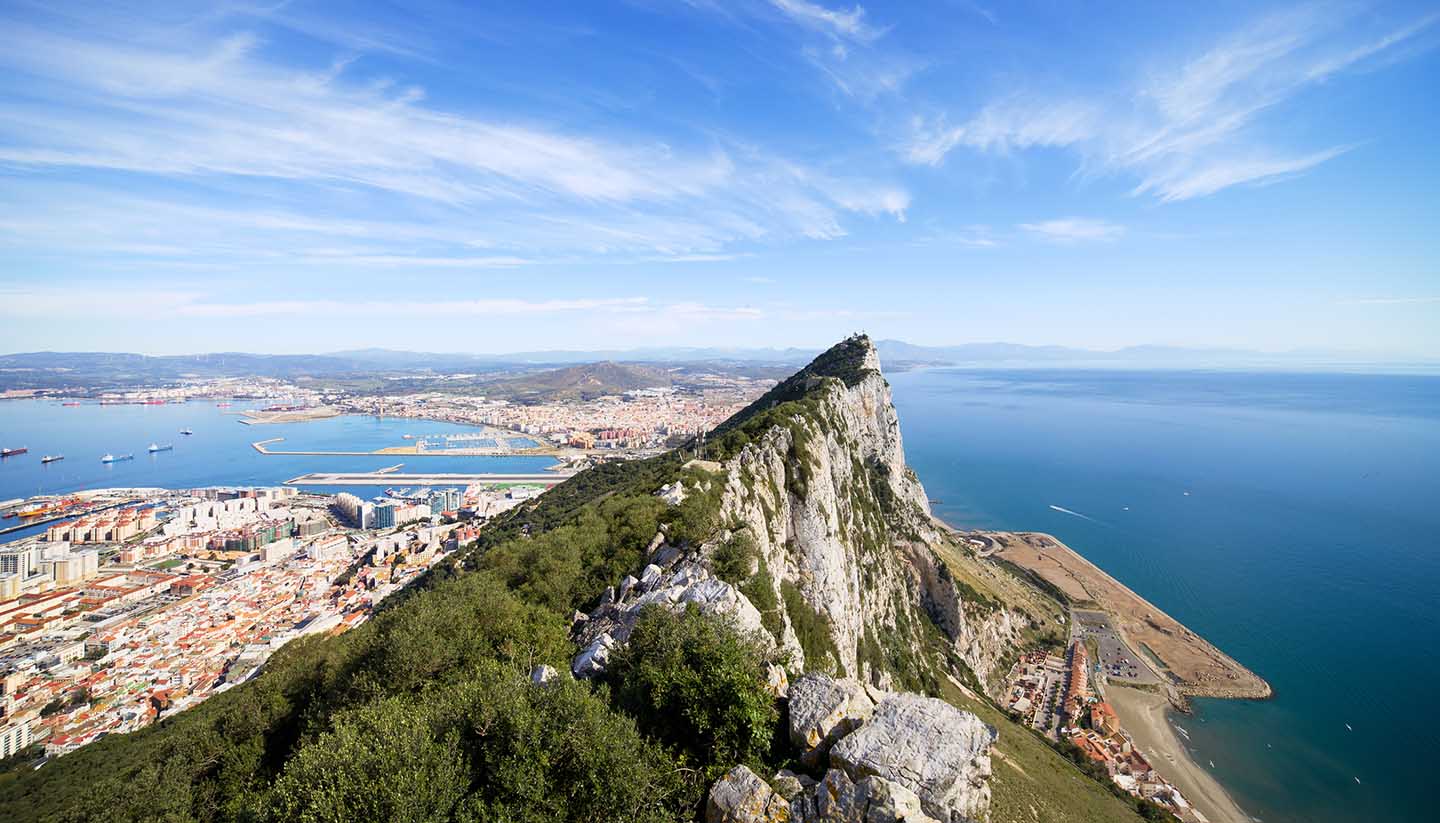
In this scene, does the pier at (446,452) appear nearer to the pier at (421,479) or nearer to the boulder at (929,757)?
the pier at (421,479)

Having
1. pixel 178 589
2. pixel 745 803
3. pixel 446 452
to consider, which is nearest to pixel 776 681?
pixel 745 803

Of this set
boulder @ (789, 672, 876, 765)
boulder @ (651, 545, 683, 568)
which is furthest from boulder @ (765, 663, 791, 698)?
boulder @ (651, 545, 683, 568)

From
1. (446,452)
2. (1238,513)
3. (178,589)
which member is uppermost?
(446,452)

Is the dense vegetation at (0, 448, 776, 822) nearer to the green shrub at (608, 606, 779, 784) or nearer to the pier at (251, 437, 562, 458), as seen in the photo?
the green shrub at (608, 606, 779, 784)

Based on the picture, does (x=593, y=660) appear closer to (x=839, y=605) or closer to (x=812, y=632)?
(x=812, y=632)

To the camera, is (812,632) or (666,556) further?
(812,632)

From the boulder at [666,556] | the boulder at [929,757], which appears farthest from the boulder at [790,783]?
the boulder at [666,556]

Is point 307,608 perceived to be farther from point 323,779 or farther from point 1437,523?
point 1437,523
